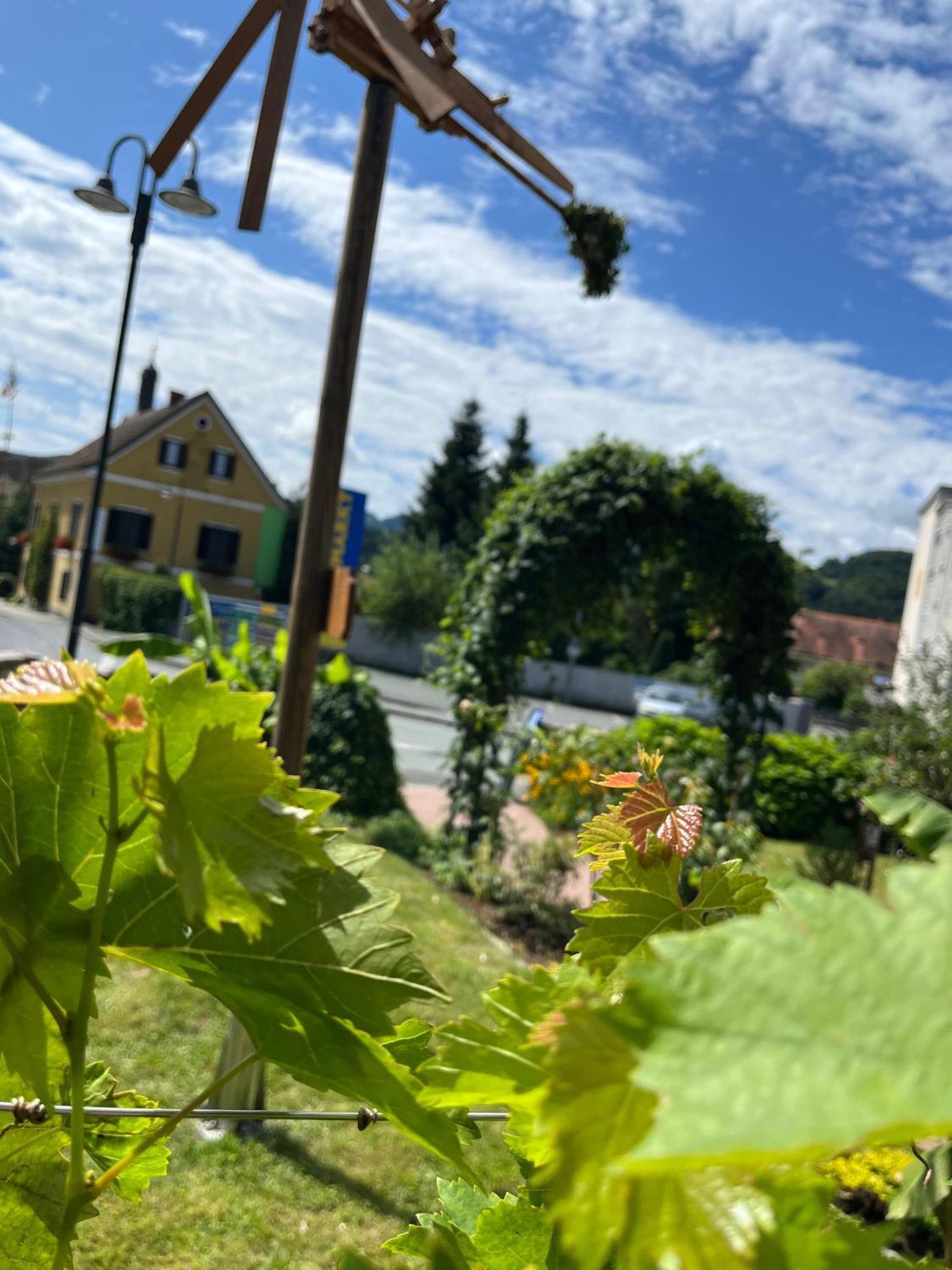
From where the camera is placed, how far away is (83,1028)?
43cm

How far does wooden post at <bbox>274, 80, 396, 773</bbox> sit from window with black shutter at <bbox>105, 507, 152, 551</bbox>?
103 feet

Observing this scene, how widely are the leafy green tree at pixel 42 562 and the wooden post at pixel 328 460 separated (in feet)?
114

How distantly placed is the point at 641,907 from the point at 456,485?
42.6 meters

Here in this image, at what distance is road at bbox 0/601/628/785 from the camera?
17.1 m

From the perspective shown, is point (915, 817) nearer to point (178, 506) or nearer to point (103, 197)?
point (103, 197)

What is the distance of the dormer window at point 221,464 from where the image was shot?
35156 millimetres

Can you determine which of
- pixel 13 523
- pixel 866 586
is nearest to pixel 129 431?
pixel 13 523

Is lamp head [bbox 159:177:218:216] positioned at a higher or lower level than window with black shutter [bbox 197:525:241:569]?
higher

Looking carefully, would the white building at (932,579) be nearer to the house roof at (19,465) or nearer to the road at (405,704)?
the road at (405,704)

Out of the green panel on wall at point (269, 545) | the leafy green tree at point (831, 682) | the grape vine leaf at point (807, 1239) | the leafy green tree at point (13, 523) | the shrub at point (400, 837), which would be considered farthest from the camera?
the leafy green tree at point (13, 523)

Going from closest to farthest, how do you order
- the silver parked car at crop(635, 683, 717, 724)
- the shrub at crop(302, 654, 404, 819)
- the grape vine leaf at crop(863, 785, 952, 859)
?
the grape vine leaf at crop(863, 785, 952, 859)
the shrub at crop(302, 654, 404, 819)
the silver parked car at crop(635, 683, 717, 724)

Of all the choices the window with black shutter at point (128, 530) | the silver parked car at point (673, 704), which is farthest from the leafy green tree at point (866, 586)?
the window with black shutter at point (128, 530)

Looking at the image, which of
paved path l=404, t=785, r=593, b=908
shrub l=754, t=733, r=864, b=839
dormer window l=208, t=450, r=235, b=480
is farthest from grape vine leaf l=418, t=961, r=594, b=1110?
dormer window l=208, t=450, r=235, b=480

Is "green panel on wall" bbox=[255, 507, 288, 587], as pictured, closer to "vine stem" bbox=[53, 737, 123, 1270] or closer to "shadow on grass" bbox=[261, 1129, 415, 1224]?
"shadow on grass" bbox=[261, 1129, 415, 1224]
